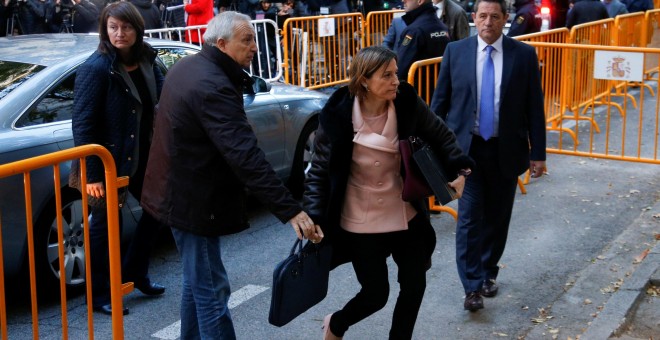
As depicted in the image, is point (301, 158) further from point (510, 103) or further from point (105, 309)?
point (510, 103)

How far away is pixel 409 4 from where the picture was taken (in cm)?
869

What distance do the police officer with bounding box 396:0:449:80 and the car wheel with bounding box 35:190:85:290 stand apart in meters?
3.44

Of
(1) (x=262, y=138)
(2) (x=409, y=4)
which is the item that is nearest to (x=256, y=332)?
(1) (x=262, y=138)

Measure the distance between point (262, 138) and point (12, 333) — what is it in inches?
114

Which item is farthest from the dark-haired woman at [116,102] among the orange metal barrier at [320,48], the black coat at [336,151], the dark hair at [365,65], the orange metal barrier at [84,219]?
the orange metal barrier at [320,48]

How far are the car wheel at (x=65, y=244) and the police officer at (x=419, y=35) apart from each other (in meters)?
3.44

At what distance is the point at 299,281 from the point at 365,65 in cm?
108

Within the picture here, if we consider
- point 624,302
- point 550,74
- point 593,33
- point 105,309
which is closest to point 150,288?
point 105,309

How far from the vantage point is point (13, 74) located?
6.58 metres

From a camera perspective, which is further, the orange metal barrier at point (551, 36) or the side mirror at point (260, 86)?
the orange metal barrier at point (551, 36)

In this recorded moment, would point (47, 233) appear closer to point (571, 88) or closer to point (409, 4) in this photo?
point (409, 4)

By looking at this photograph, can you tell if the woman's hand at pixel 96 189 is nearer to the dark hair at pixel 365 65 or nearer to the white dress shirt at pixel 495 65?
the dark hair at pixel 365 65

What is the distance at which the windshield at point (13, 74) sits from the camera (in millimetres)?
6441

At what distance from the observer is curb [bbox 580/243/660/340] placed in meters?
5.64
